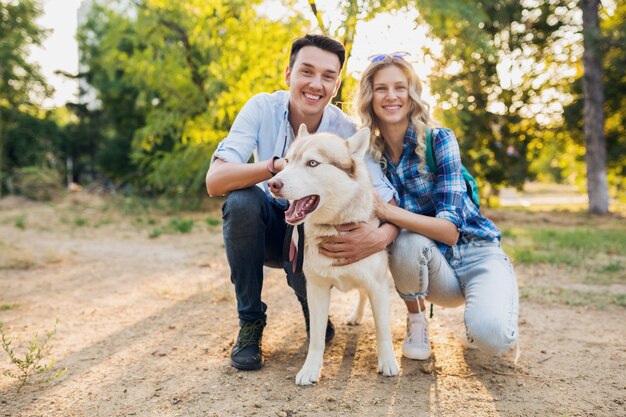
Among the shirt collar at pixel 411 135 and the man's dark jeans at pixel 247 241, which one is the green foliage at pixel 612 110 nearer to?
the shirt collar at pixel 411 135

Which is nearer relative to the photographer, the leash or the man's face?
the leash

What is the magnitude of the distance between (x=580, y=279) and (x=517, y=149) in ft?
27.8

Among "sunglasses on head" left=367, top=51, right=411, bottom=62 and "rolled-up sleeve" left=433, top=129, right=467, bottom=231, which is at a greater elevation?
"sunglasses on head" left=367, top=51, right=411, bottom=62

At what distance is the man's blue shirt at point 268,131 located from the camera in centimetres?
290

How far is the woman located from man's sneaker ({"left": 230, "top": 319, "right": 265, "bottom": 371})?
0.87 meters

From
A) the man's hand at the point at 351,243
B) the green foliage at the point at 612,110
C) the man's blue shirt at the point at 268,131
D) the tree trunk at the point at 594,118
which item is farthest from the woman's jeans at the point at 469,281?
the green foliage at the point at 612,110

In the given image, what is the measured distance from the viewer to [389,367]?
2.62 meters

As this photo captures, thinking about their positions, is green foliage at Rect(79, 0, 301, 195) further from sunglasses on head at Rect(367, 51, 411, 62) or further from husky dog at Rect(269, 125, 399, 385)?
husky dog at Rect(269, 125, 399, 385)

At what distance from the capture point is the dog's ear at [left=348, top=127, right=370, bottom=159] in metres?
2.54

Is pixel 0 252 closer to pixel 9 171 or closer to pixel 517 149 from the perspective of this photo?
pixel 517 149

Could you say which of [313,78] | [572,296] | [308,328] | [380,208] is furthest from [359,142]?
[572,296]

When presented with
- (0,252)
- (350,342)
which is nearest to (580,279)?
(350,342)

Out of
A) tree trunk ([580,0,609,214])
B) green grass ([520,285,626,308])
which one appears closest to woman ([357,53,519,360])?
green grass ([520,285,626,308])

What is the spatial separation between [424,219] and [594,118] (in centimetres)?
1069
